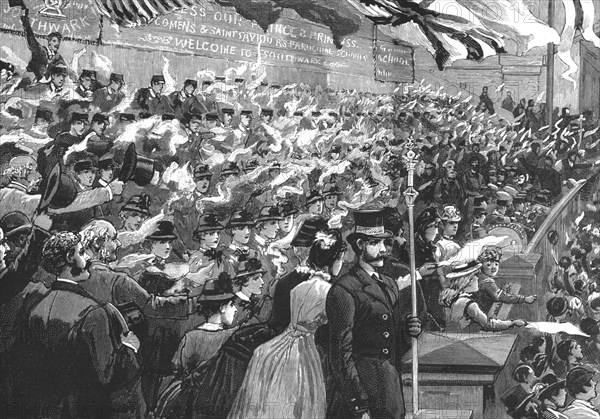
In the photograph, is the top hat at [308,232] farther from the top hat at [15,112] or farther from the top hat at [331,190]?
the top hat at [15,112]

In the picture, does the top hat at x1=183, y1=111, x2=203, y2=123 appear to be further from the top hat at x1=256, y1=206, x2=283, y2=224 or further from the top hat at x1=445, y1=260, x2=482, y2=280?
the top hat at x1=445, y1=260, x2=482, y2=280

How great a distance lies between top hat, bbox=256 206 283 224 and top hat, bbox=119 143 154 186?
3.00ft

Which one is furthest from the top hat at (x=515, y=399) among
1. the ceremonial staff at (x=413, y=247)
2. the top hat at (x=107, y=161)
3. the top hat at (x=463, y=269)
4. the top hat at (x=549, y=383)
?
the top hat at (x=107, y=161)

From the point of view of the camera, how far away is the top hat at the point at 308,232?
7.28m

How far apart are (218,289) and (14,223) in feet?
5.48

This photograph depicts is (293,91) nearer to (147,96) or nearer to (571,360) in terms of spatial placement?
(147,96)

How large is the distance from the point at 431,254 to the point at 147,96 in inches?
103

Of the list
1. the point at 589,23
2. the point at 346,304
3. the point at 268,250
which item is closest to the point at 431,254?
the point at 346,304

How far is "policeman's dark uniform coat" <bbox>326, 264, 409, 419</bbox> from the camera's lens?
721 cm

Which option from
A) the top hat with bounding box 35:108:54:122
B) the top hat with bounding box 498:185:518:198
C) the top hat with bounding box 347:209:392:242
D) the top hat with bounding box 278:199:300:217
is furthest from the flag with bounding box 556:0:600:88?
the top hat with bounding box 35:108:54:122

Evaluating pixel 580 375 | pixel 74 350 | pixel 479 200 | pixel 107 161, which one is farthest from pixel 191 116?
pixel 580 375

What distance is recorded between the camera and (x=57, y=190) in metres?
7.13

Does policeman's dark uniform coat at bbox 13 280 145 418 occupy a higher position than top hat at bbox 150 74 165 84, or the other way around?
top hat at bbox 150 74 165 84

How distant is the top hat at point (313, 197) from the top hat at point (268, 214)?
262 mm
